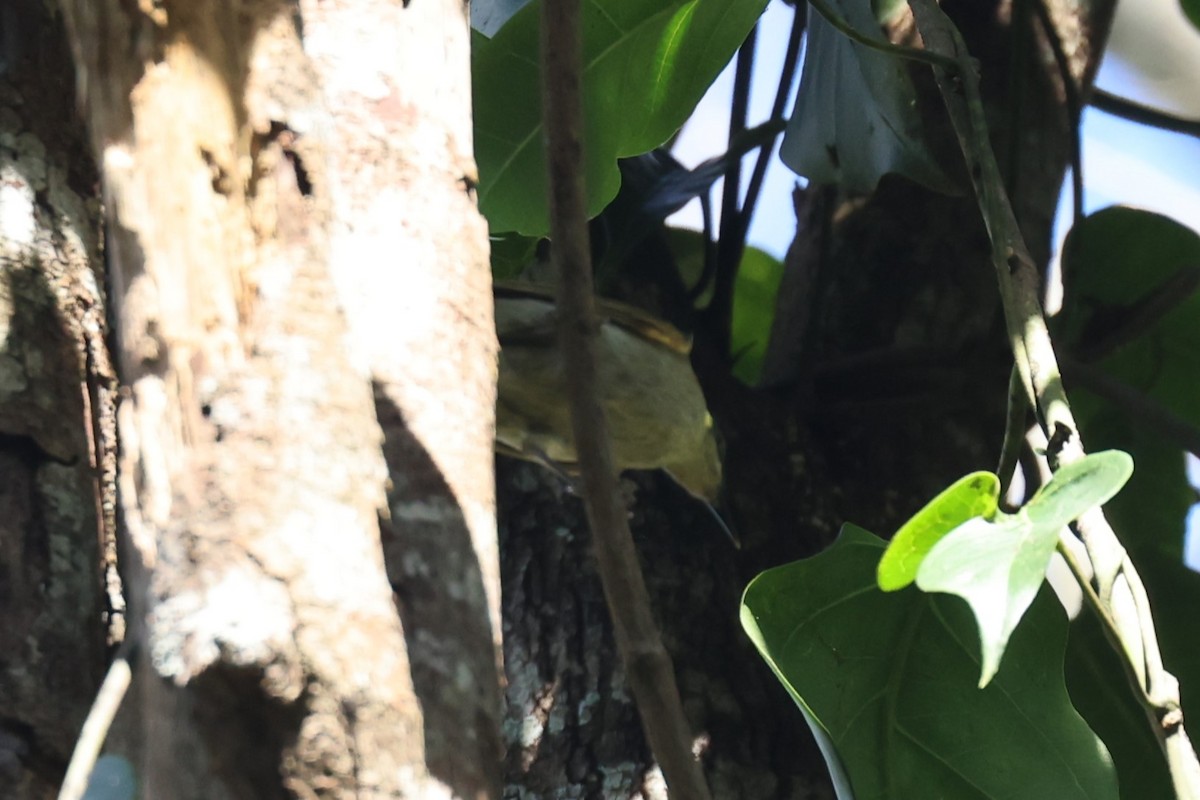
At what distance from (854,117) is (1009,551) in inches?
35.4

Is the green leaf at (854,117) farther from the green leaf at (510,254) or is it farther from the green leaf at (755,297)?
the green leaf at (755,297)

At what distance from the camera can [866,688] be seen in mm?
902

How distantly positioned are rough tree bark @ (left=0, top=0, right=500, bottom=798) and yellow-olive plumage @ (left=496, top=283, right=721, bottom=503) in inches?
34.5

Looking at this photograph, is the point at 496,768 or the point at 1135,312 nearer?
the point at 496,768

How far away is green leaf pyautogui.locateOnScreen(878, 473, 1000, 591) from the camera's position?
0.60m

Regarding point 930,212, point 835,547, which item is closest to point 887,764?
point 835,547

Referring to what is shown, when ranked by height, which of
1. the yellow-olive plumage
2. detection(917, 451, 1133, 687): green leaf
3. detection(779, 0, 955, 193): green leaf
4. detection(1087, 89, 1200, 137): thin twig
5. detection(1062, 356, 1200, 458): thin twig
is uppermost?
detection(1087, 89, 1200, 137): thin twig

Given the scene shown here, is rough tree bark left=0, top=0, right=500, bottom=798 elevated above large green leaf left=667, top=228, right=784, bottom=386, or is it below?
below

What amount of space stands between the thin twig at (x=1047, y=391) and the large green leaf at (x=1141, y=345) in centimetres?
91

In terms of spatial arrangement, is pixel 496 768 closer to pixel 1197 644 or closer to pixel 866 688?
pixel 866 688

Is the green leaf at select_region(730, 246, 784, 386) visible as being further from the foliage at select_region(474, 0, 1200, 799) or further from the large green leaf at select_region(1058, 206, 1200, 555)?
the large green leaf at select_region(1058, 206, 1200, 555)

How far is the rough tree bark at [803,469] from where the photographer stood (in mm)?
1328

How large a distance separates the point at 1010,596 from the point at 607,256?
1.19 meters

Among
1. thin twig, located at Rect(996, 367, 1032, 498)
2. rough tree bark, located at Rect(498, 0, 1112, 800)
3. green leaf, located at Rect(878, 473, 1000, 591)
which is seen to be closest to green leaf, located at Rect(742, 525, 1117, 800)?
thin twig, located at Rect(996, 367, 1032, 498)
